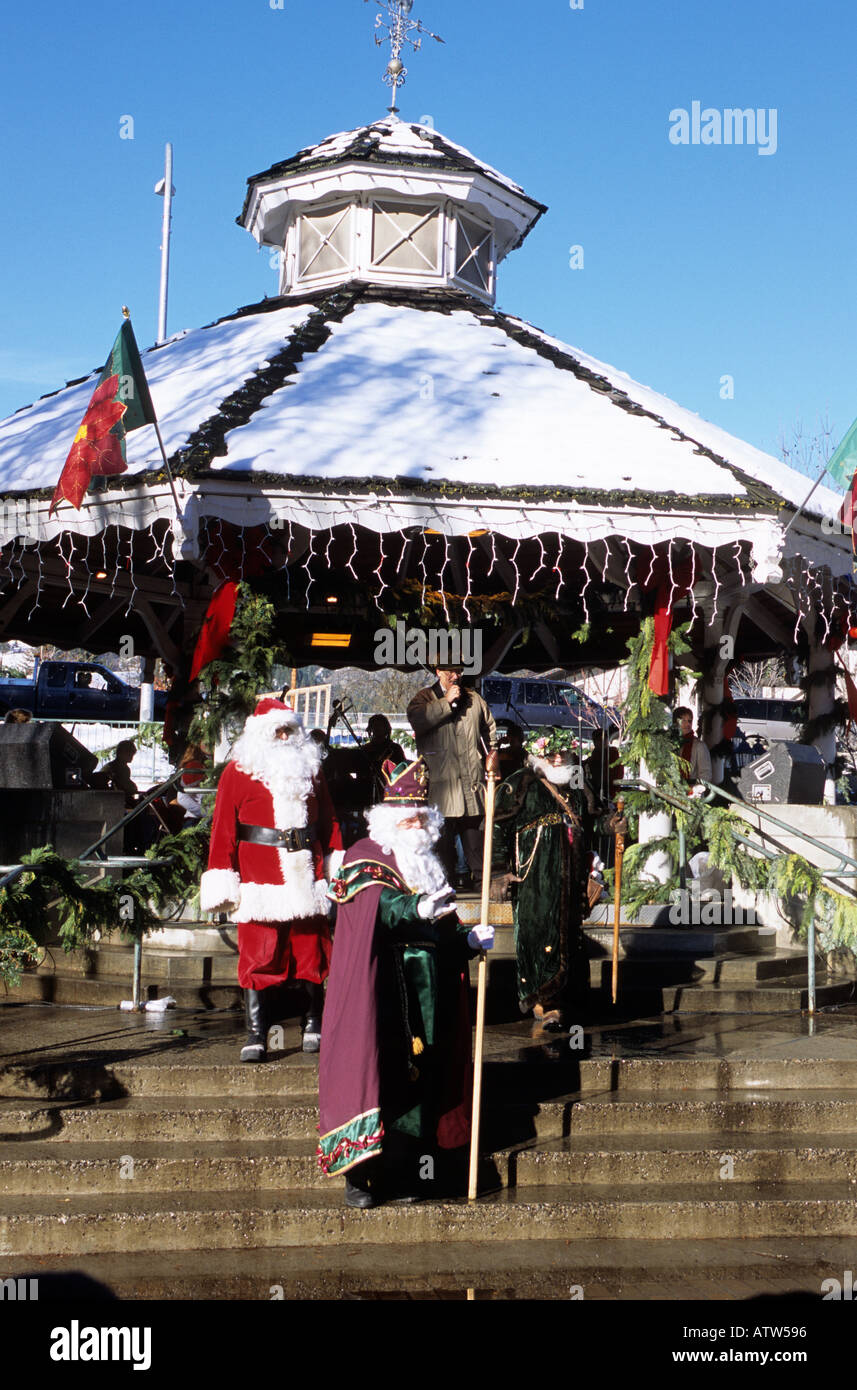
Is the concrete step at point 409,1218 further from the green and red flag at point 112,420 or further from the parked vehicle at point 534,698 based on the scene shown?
the parked vehicle at point 534,698

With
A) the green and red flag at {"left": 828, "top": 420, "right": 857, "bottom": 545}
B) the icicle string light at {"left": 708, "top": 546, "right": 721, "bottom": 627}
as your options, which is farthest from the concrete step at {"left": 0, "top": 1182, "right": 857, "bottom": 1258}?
the icicle string light at {"left": 708, "top": 546, "right": 721, "bottom": 627}

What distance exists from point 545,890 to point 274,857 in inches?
75.5

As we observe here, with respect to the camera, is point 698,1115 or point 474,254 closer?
point 698,1115

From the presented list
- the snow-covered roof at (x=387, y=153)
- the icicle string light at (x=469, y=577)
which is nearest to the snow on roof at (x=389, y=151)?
the snow-covered roof at (x=387, y=153)

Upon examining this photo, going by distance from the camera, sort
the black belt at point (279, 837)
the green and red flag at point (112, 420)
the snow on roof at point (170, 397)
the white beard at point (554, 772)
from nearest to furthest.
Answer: the black belt at point (279, 837), the white beard at point (554, 772), the green and red flag at point (112, 420), the snow on roof at point (170, 397)

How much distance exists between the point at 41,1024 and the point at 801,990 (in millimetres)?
5184

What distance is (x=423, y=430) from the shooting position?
34.9ft

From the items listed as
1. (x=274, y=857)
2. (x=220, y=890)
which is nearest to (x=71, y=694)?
(x=274, y=857)

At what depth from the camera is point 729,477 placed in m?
10.5

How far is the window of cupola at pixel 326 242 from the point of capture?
47.5 ft

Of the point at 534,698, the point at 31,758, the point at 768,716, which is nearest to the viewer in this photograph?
the point at 31,758

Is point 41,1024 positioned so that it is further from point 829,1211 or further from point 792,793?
point 792,793

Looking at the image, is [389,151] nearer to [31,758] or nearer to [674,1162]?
[31,758]

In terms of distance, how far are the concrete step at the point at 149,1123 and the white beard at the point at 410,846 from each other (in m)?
1.45
